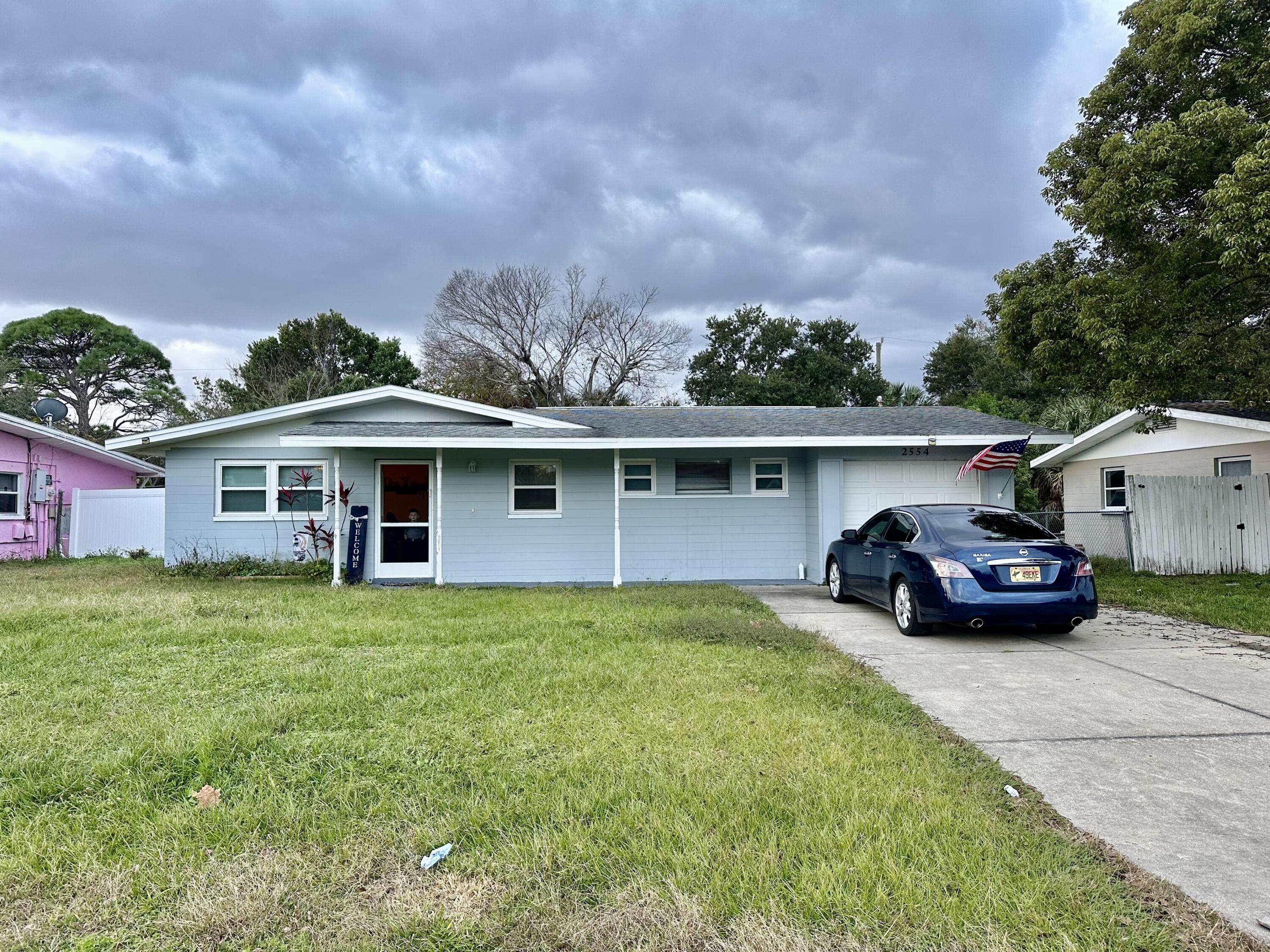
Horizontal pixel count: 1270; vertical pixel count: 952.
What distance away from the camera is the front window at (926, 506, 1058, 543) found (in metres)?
7.82

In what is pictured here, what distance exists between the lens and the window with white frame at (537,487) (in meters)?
13.3

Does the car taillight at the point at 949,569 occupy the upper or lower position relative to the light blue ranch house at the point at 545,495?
lower

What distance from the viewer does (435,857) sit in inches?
116

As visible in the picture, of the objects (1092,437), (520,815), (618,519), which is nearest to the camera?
(520,815)

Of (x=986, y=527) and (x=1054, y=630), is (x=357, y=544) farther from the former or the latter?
(x=1054, y=630)

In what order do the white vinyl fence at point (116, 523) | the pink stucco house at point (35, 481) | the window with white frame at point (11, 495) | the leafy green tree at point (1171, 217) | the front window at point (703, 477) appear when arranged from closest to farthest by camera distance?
the leafy green tree at point (1171, 217) → the front window at point (703, 477) → the pink stucco house at point (35, 481) → the window with white frame at point (11, 495) → the white vinyl fence at point (116, 523)

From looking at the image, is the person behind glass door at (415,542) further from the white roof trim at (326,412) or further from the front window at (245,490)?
the front window at (245,490)

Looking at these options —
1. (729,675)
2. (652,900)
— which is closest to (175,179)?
(729,675)

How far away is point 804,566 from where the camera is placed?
1354 cm

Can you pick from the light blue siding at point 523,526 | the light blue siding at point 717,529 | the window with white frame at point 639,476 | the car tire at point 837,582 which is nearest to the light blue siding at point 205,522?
the light blue siding at point 523,526

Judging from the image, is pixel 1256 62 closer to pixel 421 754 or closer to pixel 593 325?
pixel 421 754

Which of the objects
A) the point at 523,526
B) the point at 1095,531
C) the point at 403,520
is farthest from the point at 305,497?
the point at 1095,531

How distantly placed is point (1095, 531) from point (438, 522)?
15.1 m

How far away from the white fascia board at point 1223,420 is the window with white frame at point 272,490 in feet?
57.0
